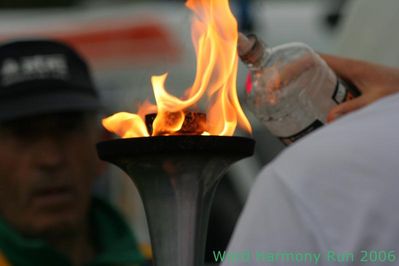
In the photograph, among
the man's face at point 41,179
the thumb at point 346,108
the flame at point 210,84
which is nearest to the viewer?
the flame at point 210,84

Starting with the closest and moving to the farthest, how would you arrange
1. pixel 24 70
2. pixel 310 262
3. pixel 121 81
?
pixel 310 262 → pixel 24 70 → pixel 121 81

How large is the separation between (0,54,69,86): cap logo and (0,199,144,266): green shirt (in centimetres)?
42

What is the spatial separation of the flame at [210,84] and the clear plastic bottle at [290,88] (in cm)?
7

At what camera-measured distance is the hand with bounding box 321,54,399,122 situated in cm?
150

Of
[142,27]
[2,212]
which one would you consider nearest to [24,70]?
[2,212]

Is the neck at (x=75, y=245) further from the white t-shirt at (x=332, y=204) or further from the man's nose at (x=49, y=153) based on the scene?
the white t-shirt at (x=332, y=204)

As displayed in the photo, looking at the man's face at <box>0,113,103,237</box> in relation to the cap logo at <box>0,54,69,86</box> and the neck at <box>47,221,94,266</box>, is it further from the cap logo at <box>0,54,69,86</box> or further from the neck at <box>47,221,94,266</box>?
the cap logo at <box>0,54,69,86</box>

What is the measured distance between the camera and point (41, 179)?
255cm

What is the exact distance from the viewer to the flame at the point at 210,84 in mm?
1339

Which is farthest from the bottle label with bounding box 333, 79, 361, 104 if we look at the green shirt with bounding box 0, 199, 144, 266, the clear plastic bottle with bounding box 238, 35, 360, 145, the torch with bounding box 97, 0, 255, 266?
the green shirt with bounding box 0, 199, 144, 266

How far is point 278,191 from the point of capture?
50.3 inches

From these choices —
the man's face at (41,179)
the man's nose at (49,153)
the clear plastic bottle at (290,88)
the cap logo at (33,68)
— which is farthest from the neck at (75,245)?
the clear plastic bottle at (290,88)

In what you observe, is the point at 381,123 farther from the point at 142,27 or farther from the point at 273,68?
the point at 142,27

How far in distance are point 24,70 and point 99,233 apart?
0.55 meters
